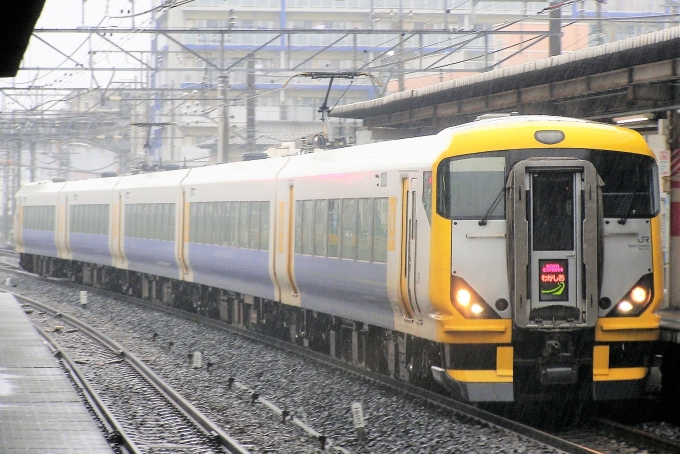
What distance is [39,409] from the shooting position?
10406 mm

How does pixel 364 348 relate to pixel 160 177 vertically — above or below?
below

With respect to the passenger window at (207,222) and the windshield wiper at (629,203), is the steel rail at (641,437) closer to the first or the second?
the windshield wiper at (629,203)

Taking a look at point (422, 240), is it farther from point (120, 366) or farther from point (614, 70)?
point (120, 366)

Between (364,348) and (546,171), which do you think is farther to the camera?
(364,348)

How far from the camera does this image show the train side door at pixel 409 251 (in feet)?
34.7

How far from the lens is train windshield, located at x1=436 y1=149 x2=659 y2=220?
32.5 ft

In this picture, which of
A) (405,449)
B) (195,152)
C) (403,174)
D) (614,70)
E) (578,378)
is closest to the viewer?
(405,449)

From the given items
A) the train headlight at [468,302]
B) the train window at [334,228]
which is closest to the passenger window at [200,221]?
the train window at [334,228]

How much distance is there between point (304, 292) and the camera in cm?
1505

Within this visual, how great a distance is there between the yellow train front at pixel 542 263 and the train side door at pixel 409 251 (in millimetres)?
584

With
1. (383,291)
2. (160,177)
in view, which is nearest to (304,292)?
(383,291)

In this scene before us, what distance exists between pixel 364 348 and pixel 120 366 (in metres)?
3.85

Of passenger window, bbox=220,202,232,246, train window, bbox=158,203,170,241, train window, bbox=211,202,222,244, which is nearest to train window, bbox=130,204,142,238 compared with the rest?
train window, bbox=158,203,170,241

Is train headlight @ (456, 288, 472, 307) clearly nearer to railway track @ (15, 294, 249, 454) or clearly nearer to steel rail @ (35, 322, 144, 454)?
railway track @ (15, 294, 249, 454)
